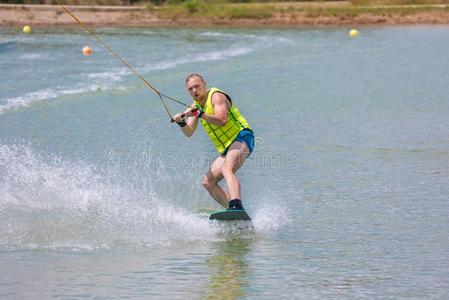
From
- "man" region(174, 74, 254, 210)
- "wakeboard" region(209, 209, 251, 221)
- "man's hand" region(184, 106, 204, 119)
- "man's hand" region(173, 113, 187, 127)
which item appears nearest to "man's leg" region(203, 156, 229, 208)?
"man" region(174, 74, 254, 210)

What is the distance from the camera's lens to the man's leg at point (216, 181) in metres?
9.65

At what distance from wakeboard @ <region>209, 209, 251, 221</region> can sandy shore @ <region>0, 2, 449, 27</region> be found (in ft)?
109

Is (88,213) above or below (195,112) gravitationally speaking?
below

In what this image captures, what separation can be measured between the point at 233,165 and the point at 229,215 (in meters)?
0.49

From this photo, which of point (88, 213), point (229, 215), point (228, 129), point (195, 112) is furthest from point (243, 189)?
point (195, 112)

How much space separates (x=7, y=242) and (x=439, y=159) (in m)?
6.71

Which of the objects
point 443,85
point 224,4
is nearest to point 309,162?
point 443,85

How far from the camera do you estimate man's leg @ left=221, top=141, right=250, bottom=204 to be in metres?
9.36

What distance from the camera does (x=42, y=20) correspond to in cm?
4178

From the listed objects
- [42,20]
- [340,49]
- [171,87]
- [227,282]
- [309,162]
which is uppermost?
[42,20]

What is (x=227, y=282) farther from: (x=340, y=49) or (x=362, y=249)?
(x=340, y=49)

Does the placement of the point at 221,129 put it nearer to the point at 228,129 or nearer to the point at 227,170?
the point at 228,129

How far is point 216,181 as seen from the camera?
31.9 ft

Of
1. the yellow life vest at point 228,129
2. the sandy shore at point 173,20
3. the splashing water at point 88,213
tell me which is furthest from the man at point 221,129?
the sandy shore at point 173,20
